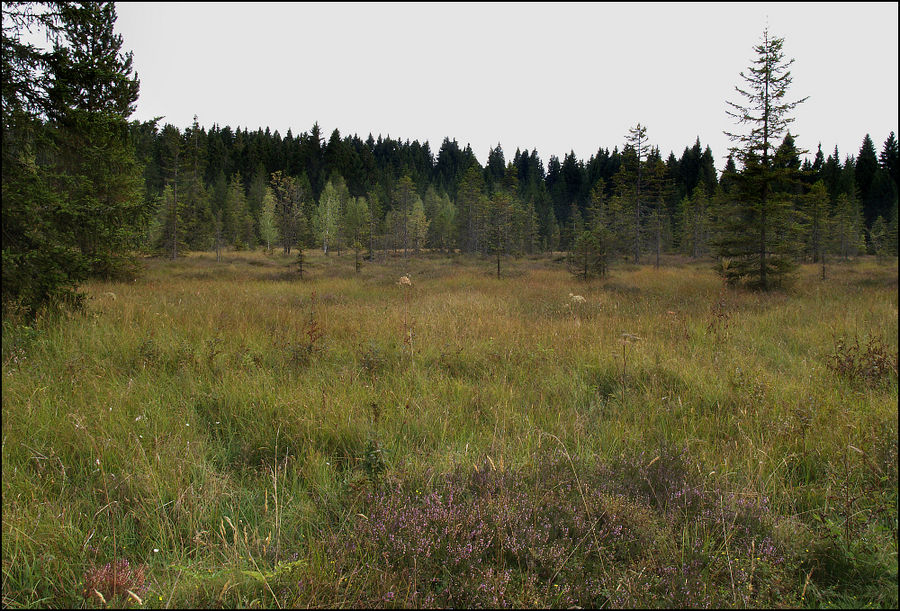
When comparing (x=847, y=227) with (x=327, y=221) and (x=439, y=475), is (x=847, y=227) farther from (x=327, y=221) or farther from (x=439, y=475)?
(x=327, y=221)

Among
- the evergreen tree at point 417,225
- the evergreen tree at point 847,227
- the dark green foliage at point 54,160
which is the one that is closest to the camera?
the dark green foliage at point 54,160

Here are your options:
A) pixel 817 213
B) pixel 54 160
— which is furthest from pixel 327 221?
pixel 817 213

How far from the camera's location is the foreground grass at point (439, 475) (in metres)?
1.61

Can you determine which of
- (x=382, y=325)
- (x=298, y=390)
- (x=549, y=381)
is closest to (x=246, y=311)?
A: (x=382, y=325)

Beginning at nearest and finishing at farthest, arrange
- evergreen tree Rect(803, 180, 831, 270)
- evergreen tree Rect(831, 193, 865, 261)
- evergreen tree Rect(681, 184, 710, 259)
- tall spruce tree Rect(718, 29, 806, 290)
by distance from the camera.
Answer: tall spruce tree Rect(718, 29, 806, 290) → evergreen tree Rect(803, 180, 831, 270) → evergreen tree Rect(831, 193, 865, 261) → evergreen tree Rect(681, 184, 710, 259)

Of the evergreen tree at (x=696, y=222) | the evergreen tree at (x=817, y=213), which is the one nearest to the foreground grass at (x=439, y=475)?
the evergreen tree at (x=817, y=213)

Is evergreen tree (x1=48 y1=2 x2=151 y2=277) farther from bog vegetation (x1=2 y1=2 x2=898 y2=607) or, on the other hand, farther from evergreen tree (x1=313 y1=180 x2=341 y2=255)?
evergreen tree (x1=313 y1=180 x2=341 y2=255)

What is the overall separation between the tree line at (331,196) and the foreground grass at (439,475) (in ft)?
5.53

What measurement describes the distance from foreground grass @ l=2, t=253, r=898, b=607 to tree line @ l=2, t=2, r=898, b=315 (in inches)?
66.3

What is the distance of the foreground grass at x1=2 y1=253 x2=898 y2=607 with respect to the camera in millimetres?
1608

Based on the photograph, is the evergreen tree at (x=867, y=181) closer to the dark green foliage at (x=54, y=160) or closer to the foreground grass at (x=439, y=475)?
the foreground grass at (x=439, y=475)

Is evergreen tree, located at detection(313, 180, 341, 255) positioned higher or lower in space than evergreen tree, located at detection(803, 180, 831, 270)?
higher

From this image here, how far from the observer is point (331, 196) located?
5691 cm

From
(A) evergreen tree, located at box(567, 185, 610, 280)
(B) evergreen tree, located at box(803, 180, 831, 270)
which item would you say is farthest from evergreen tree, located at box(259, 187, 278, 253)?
(B) evergreen tree, located at box(803, 180, 831, 270)
